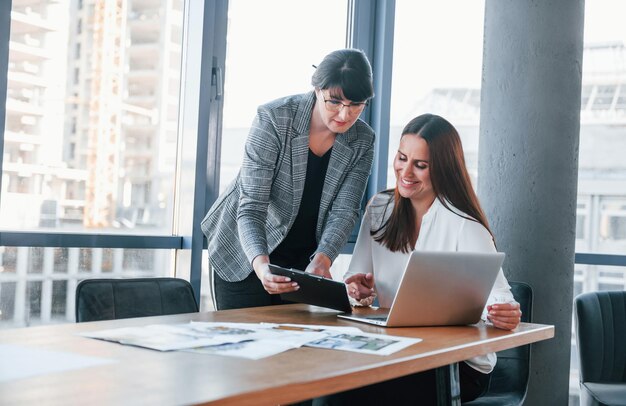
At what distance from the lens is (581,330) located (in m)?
3.08

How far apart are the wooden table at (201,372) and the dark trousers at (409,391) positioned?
14 cm

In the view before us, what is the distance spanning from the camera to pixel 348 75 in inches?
97.4

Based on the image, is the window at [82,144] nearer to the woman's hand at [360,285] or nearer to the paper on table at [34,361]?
the woman's hand at [360,285]

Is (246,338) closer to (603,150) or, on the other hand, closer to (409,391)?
(409,391)

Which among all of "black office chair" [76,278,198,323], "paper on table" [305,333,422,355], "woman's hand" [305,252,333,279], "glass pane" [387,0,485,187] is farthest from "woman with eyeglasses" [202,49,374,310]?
"glass pane" [387,0,485,187]

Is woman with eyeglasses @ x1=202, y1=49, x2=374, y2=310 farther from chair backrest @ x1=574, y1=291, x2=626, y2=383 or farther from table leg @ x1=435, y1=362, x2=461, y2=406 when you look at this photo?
chair backrest @ x1=574, y1=291, x2=626, y2=383

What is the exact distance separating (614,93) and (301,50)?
5.64ft

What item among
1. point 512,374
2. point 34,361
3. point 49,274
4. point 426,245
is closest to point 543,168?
point 512,374

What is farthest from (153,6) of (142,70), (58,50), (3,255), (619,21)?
(619,21)

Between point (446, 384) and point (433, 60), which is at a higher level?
point (433, 60)

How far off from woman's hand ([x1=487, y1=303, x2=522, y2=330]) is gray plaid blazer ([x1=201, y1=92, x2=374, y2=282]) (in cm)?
62

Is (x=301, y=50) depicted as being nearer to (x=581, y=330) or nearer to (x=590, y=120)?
(x=590, y=120)

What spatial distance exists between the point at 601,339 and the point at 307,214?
4.49 feet

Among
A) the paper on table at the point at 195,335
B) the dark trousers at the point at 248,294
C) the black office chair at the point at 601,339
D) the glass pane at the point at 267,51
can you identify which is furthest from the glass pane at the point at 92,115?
the black office chair at the point at 601,339
